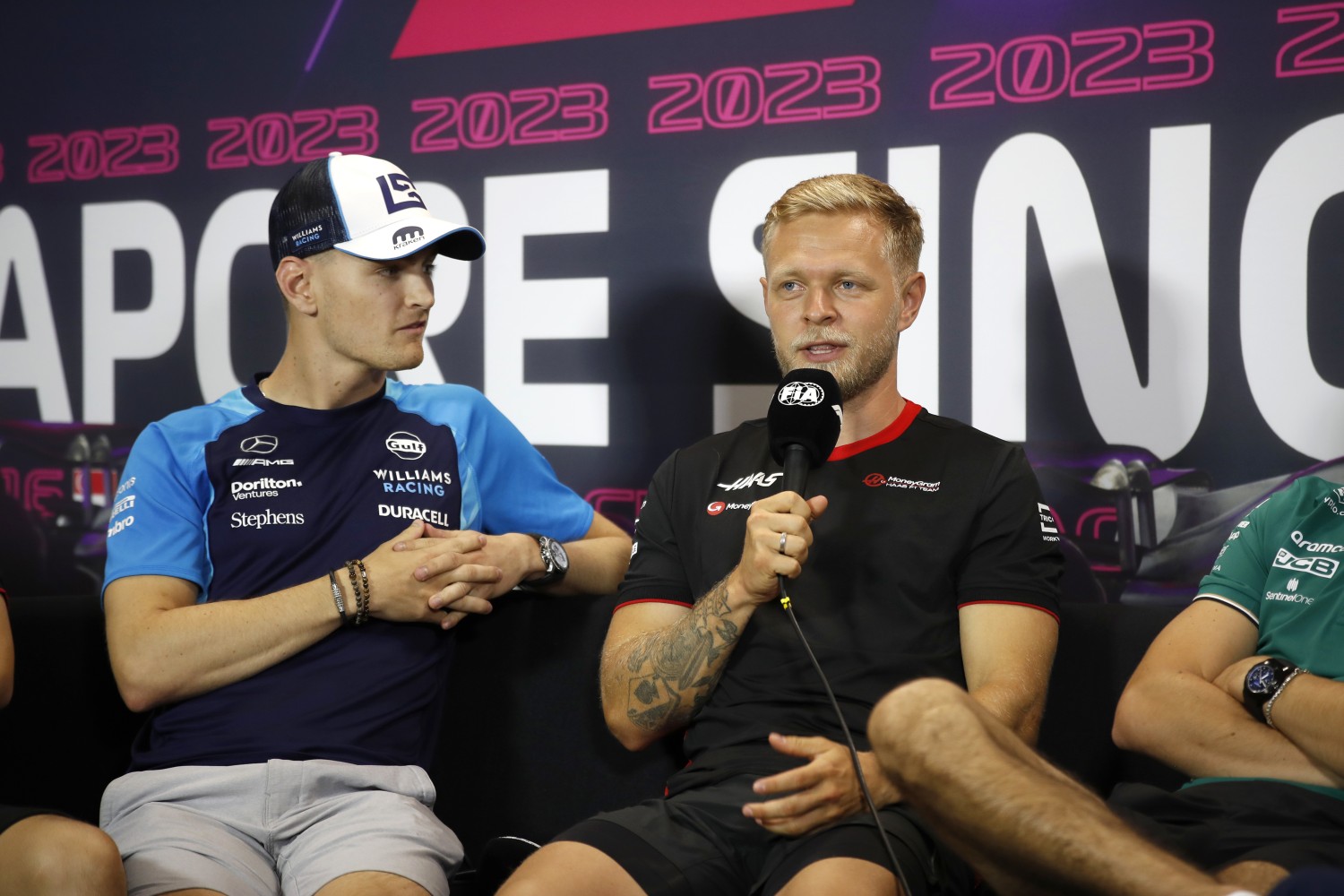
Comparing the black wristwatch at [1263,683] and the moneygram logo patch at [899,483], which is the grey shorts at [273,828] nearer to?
the moneygram logo patch at [899,483]

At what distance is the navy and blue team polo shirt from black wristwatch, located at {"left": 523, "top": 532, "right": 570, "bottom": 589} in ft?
0.39

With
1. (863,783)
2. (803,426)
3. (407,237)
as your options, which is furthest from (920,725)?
(407,237)

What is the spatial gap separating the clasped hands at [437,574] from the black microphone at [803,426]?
1.88 ft

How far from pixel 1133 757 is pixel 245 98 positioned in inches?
98.5

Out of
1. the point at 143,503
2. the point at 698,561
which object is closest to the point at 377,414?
the point at 143,503

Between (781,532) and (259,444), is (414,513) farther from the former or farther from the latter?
(781,532)

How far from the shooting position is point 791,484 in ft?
4.79

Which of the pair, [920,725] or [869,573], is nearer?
[920,725]

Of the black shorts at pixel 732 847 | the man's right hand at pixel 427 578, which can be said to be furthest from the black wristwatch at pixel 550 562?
the black shorts at pixel 732 847

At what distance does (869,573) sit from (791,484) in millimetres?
303

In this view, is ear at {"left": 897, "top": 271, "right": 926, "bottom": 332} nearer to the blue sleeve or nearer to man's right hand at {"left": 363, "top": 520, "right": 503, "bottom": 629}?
man's right hand at {"left": 363, "top": 520, "right": 503, "bottom": 629}

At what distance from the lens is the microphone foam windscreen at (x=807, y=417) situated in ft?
4.90

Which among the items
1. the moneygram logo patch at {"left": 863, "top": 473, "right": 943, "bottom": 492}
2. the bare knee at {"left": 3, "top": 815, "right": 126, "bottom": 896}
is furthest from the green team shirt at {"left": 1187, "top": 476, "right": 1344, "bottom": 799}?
the bare knee at {"left": 3, "top": 815, "right": 126, "bottom": 896}

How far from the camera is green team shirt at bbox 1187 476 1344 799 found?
164 cm
